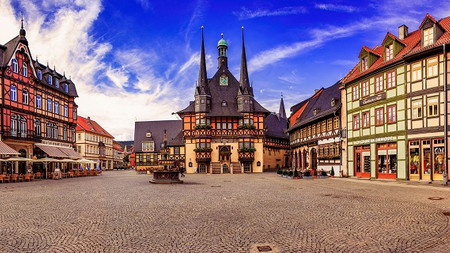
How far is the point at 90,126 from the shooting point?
84.3 meters

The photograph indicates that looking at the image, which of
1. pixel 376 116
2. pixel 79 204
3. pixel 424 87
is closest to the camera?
pixel 79 204

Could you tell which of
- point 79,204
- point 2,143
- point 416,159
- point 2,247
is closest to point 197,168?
point 2,143

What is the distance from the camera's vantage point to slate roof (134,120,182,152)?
84.8 meters

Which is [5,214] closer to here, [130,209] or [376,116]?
[130,209]

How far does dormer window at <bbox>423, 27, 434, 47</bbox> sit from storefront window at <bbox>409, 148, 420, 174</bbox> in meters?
7.43

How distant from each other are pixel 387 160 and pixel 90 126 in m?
72.4

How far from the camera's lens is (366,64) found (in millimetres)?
31188

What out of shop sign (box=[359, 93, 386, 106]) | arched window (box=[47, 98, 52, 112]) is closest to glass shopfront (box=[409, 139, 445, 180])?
shop sign (box=[359, 93, 386, 106])

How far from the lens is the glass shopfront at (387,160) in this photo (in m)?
27.0

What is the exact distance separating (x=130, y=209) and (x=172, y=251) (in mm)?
6351

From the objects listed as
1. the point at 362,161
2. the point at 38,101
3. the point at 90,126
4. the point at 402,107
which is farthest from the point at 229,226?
the point at 90,126

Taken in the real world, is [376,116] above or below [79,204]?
above

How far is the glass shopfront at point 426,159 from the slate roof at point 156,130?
64555mm

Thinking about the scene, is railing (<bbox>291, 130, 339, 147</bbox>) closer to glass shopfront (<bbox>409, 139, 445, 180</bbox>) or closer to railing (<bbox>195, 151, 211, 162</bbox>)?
glass shopfront (<bbox>409, 139, 445, 180</bbox>)
